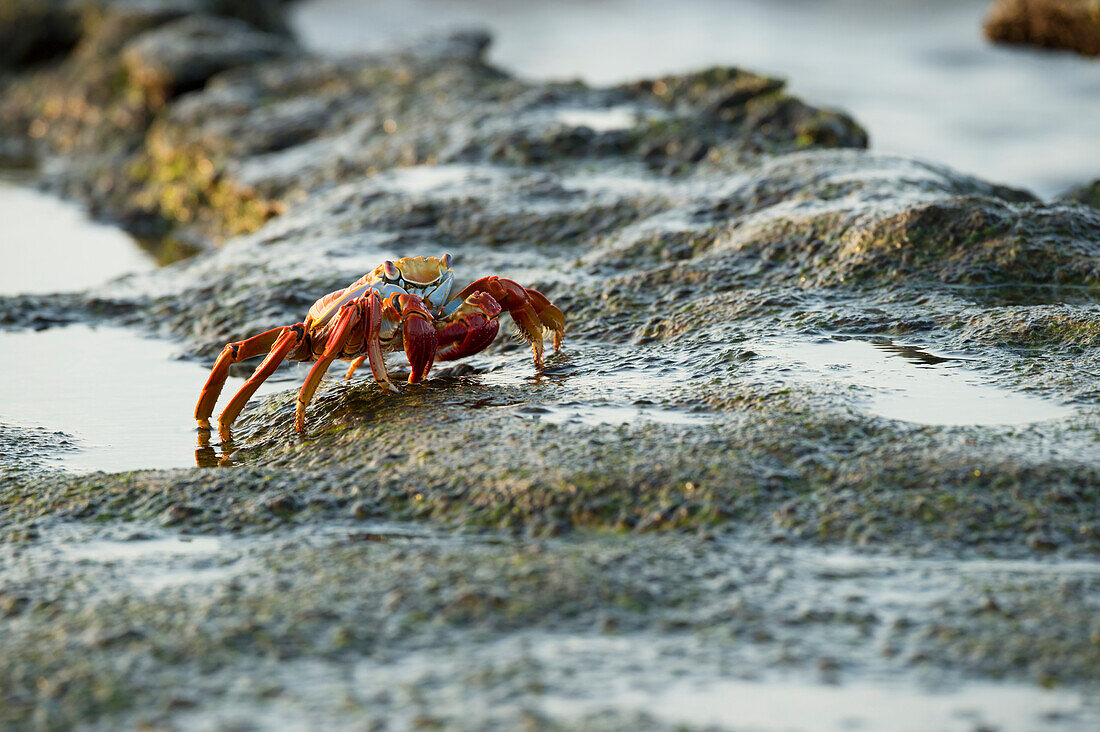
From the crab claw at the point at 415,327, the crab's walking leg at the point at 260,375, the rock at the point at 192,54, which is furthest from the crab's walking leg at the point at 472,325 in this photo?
the rock at the point at 192,54

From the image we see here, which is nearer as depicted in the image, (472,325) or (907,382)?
(907,382)

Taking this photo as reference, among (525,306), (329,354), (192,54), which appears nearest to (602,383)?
(525,306)

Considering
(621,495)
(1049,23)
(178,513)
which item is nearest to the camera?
(621,495)

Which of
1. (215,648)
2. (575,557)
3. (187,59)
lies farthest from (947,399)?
(187,59)

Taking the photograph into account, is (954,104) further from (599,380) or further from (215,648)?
(215,648)

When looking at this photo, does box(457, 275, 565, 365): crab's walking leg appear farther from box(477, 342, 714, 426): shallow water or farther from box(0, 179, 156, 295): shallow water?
box(0, 179, 156, 295): shallow water

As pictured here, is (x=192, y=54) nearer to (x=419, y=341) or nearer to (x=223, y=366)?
(x=223, y=366)

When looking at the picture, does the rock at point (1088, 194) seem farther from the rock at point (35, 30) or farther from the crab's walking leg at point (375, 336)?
the rock at point (35, 30)
